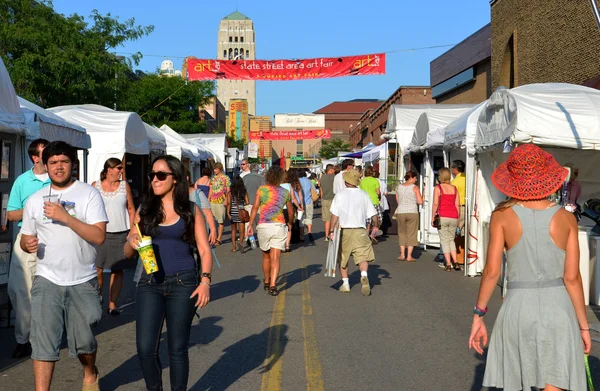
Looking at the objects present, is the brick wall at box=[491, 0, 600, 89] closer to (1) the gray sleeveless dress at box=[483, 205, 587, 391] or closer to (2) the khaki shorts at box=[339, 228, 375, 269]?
(2) the khaki shorts at box=[339, 228, 375, 269]

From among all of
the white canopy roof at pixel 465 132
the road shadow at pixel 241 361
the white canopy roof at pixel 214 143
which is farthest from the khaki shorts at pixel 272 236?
the white canopy roof at pixel 214 143

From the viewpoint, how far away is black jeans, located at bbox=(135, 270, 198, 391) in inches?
179

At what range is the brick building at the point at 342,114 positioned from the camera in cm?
15629

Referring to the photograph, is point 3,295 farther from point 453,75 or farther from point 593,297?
point 453,75

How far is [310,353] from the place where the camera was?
683 cm

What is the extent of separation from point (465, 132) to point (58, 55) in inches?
489

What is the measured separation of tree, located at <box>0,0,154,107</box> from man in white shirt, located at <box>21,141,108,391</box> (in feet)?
50.0

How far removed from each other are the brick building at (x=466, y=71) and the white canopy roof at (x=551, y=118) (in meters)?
23.5

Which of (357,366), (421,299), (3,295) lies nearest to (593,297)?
(421,299)

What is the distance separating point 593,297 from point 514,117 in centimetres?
269

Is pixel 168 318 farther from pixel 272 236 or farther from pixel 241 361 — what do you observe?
pixel 272 236

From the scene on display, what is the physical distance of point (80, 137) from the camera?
11.9 meters

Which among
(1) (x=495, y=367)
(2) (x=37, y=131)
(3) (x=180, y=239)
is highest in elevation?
(2) (x=37, y=131)

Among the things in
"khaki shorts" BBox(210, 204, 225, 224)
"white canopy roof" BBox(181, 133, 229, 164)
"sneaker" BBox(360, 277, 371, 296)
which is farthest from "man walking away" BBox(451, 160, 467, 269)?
"white canopy roof" BBox(181, 133, 229, 164)
